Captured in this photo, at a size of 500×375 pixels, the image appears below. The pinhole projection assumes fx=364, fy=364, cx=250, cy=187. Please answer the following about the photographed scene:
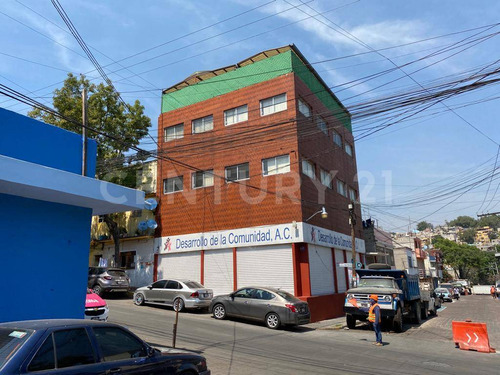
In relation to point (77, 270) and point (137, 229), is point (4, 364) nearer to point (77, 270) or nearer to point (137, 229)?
point (77, 270)

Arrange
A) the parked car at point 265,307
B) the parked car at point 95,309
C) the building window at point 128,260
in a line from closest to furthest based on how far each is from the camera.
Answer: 1. the parked car at point 95,309
2. the parked car at point 265,307
3. the building window at point 128,260

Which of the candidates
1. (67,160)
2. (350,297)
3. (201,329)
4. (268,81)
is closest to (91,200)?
(67,160)

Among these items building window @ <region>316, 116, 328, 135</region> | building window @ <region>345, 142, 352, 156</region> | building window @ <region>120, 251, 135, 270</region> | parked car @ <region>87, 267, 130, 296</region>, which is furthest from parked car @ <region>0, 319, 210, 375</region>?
building window @ <region>345, 142, 352, 156</region>

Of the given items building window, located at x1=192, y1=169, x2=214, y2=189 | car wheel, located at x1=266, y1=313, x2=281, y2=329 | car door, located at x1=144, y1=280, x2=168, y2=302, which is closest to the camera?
car wheel, located at x1=266, y1=313, x2=281, y2=329

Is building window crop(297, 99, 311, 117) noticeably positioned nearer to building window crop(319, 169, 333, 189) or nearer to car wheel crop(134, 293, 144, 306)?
building window crop(319, 169, 333, 189)

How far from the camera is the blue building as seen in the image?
25.8 feet

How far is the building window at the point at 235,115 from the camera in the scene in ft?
76.4

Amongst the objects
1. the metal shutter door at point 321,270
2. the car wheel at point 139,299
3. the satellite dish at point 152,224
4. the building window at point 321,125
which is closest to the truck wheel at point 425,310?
the metal shutter door at point 321,270

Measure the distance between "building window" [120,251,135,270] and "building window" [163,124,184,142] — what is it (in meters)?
8.78

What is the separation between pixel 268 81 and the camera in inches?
894

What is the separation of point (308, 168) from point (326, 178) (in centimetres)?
318

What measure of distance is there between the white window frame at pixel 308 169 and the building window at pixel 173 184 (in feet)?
28.3

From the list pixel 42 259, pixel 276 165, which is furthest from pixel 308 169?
pixel 42 259

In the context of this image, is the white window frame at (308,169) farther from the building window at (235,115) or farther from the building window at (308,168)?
the building window at (235,115)
